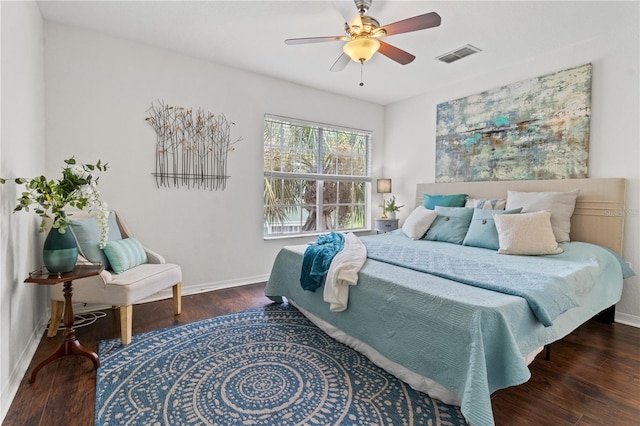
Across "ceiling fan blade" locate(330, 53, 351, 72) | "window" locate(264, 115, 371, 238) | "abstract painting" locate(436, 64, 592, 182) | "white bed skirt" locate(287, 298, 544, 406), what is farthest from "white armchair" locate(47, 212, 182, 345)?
"abstract painting" locate(436, 64, 592, 182)

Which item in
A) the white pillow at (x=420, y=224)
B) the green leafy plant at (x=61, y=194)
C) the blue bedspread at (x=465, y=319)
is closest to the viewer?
the blue bedspread at (x=465, y=319)

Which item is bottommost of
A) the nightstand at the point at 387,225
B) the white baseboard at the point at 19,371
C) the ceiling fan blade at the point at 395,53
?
the white baseboard at the point at 19,371

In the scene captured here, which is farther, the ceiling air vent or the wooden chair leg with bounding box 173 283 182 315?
the ceiling air vent

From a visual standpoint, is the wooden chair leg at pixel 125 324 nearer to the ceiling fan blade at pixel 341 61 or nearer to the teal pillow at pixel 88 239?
the teal pillow at pixel 88 239

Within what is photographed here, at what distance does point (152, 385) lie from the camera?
1819 mm

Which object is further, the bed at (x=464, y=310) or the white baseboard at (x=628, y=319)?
the white baseboard at (x=628, y=319)

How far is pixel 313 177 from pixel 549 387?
11.3ft

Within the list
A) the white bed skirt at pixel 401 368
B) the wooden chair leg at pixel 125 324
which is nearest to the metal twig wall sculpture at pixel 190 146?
the wooden chair leg at pixel 125 324

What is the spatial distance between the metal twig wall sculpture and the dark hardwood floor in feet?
5.04

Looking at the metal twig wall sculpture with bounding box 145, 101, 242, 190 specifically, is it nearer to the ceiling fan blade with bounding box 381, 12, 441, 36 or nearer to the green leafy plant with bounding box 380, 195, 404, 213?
the ceiling fan blade with bounding box 381, 12, 441, 36

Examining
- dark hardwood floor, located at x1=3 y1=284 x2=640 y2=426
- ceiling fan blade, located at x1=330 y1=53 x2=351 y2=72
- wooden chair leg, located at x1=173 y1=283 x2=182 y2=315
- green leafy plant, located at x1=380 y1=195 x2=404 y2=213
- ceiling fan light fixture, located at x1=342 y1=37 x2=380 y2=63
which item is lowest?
dark hardwood floor, located at x1=3 y1=284 x2=640 y2=426

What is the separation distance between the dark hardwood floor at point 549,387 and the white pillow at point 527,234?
28.9 inches

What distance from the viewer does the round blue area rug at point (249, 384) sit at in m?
1.57

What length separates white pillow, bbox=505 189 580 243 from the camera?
2897mm
